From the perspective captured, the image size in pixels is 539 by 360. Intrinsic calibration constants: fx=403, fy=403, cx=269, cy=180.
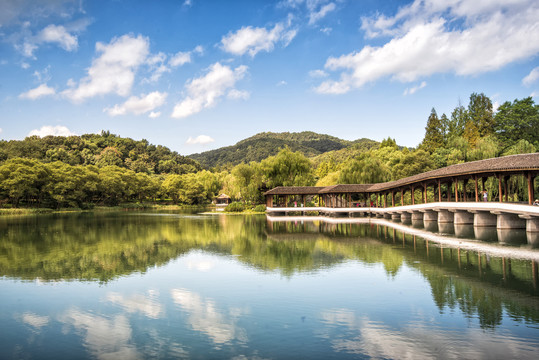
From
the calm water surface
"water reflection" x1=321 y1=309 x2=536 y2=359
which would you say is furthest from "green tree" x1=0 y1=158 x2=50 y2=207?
"water reflection" x1=321 y1=309 x2=536 y2=359

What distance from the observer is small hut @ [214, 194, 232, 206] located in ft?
271

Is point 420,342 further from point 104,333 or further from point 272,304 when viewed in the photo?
point 104,333

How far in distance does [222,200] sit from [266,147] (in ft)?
168

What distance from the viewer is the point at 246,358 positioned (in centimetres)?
635

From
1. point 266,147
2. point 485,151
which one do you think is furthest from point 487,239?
point 266,147

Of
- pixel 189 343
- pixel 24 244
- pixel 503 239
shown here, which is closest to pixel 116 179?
pixel 24 244

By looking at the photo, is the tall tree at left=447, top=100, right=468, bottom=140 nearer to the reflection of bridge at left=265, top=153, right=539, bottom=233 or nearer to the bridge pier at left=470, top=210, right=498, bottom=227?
the reflection of bridge at left=265, top=153, right=539, bottom=233

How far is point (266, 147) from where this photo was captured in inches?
5281

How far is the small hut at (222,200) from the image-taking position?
271 ft

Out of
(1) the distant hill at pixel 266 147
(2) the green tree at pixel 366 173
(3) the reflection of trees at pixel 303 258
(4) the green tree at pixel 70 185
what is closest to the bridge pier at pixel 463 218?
(3) the reflection of trees at pixel 303 258

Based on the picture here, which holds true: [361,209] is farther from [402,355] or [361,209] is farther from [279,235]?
[402,355]

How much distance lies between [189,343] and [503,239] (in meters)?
17.6

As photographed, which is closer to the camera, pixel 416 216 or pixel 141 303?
pixel 141 303

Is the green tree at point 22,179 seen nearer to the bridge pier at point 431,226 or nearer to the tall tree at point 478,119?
the bridge pier at point 431,226
